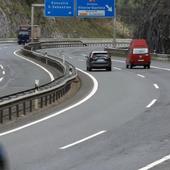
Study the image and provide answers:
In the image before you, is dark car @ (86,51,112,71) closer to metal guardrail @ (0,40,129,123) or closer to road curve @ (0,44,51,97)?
road curve @ (0,44,51,97)

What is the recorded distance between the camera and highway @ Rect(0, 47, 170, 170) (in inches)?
460

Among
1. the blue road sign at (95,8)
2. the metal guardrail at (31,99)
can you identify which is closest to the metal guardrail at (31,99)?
the metal guardrail at (31,99)

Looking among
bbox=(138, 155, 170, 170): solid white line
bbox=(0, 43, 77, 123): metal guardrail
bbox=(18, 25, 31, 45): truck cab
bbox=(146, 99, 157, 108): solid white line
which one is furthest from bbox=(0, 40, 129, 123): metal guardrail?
bbox=(18, 25, 31, 45): truck cab

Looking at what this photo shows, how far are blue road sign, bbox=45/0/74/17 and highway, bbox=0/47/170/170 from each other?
4370cm

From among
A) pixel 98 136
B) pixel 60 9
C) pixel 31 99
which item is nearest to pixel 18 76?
pixel 31 99

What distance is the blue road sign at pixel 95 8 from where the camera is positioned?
69.7m

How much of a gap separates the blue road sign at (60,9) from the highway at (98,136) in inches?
1720

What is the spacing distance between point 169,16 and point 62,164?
198 ft

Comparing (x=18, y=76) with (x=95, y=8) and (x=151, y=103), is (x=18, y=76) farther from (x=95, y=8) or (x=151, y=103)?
(x=95, y=8)

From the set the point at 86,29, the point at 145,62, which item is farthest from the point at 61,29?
the point at 145,62

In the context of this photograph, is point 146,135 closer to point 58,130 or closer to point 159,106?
point 58,130

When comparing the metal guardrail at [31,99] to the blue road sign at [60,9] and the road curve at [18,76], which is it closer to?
the road curve at [18,76]

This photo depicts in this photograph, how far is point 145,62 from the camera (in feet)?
159

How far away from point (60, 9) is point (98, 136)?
55392mm
